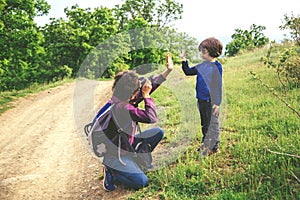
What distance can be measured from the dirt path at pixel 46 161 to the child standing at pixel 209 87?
1.70 m

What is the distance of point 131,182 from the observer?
15.2ft

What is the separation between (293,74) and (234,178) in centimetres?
536

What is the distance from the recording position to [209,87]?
5.07 meters

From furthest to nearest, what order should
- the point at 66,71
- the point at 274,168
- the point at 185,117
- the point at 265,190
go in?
1. the point at 66,71
2. the point at 185,117
3. the point at 274,168
4. the point at 265,190

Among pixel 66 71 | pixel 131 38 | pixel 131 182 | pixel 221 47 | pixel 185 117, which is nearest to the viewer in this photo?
pixel 131 182

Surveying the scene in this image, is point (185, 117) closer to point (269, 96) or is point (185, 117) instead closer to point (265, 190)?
point (269, 96)

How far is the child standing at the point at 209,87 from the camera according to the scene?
503 cm

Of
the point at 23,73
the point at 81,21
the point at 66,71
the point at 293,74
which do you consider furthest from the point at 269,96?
the point at 23,73

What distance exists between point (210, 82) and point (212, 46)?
1.93 feet

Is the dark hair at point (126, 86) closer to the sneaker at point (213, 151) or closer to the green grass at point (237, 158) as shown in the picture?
the green grass at point (237, 158)

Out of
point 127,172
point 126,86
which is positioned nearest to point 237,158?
point 127,172

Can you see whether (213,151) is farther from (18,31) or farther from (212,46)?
(18,31)

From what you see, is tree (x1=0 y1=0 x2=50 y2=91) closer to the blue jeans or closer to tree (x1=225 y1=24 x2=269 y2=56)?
the blue jeans

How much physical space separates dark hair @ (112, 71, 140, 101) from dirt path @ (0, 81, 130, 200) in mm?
1499
